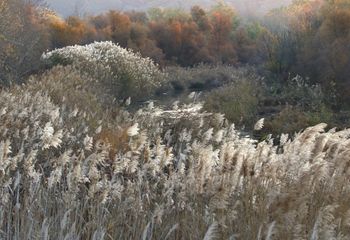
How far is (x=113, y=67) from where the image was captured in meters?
18.3

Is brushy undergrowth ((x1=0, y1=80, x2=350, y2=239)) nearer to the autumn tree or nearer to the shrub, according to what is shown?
the shrub

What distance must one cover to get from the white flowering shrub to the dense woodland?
0.06 m

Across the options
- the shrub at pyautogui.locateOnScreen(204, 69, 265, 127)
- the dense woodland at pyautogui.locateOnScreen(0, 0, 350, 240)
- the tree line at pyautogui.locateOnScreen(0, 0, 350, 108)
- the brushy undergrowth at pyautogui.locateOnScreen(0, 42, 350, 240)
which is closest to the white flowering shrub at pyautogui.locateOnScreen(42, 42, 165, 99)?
the dense woodland at pyautogui.locateOnScreen(0, 0, 350, 240)

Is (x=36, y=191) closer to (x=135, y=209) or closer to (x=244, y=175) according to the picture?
(x=135, y=209)

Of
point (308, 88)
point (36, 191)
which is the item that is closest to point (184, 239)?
point (36, 191)

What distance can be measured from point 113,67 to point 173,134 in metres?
11.0

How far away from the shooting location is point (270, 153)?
4.51 metres

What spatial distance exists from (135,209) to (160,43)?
3203 cm

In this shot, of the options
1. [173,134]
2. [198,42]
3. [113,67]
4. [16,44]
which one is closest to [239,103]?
[113,67]

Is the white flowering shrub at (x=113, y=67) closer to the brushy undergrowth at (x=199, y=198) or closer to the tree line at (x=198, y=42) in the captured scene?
the tree line at (x=198, y=42)

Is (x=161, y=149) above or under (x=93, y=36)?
above

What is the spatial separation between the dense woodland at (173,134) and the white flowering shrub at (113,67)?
0.20ft

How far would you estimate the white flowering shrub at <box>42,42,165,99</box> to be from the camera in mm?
16859

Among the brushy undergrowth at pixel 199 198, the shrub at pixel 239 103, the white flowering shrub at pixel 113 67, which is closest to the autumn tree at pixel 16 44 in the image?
the white flowering shrub at pixel 113 67
